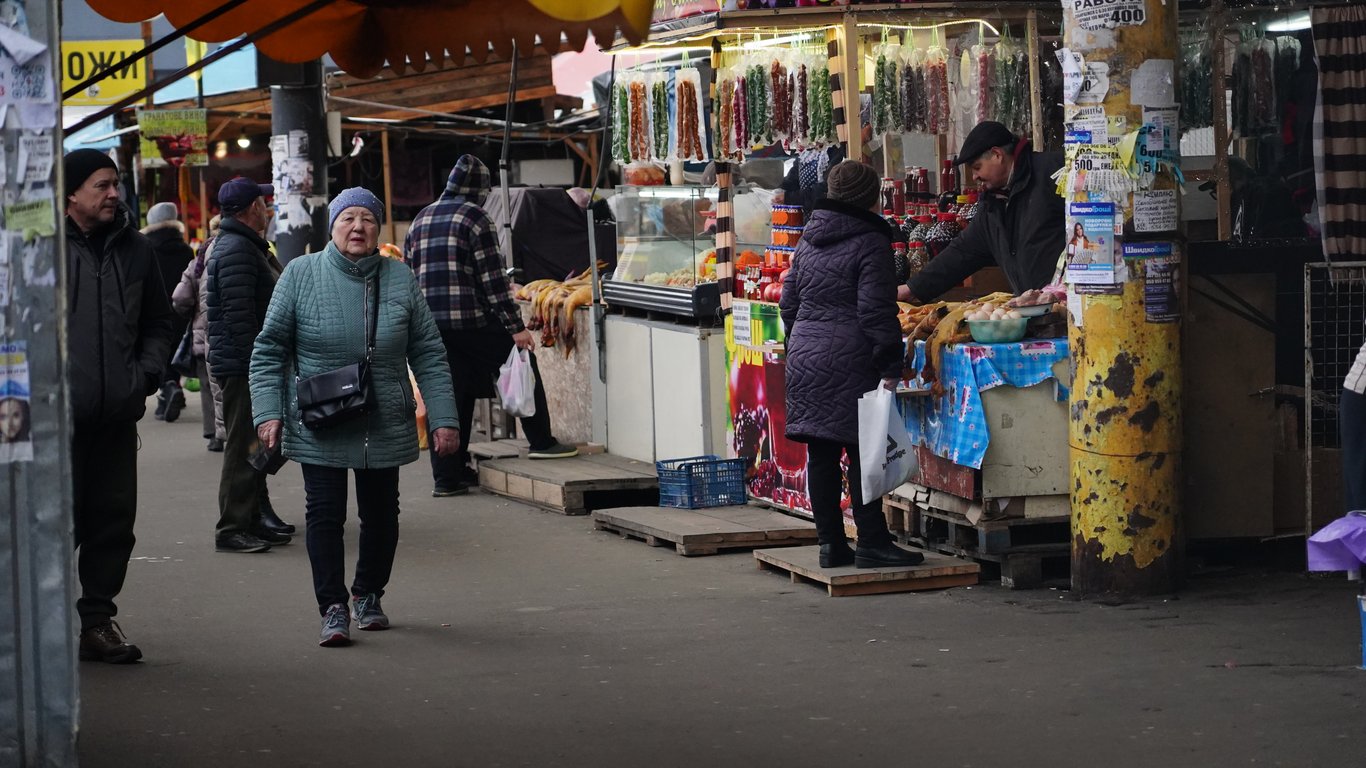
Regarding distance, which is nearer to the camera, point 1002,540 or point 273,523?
point 1002,540

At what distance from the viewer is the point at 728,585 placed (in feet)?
28.5

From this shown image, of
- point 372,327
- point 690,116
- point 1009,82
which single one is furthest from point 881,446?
point 690,116

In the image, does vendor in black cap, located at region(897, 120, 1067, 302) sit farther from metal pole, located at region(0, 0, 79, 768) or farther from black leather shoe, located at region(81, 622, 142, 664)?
metal pole, located at region(0, 0, 79, 768)

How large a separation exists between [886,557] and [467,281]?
4.09 meters

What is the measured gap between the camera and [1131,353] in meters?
7.79

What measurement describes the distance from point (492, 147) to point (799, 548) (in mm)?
16755

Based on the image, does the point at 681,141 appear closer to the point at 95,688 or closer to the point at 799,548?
the point at 799,548

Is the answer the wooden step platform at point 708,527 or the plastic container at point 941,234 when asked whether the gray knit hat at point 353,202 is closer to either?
the wooden step platform at point 708,527

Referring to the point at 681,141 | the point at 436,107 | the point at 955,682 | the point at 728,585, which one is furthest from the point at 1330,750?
the point at 436,107

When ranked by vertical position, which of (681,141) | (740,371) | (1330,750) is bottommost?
(1330,750)

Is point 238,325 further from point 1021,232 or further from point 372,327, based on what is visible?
point 1021,232

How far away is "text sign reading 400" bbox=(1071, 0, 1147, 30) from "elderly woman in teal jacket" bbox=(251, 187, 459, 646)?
303 centimetres

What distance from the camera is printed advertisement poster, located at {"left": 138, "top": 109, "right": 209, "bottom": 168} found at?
1992 centimetres

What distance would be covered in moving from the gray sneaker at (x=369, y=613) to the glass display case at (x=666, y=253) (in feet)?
12.2
